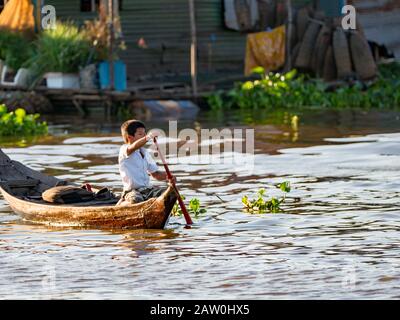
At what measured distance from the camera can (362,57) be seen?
29.4 meters

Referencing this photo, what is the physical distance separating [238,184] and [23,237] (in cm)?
428

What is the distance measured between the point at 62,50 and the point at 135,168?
14.1 m

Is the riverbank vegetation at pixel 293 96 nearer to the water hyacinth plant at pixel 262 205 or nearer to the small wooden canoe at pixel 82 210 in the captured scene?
the small wooden canoe at pixel 82 210

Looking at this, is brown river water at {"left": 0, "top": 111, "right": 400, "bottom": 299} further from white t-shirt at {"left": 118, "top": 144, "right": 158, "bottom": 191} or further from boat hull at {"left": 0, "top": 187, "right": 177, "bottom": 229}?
white t-shirt at {"left": 118, "top": 144, "right": 158, "bottom": 191}

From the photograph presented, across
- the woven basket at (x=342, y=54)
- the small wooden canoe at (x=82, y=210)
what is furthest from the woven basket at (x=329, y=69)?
the small wooden canoe at (x=82, y=210)

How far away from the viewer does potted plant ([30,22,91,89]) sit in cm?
2650

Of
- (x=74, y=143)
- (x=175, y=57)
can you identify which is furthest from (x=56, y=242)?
(x=175, y=57)

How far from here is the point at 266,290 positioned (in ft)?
32.5

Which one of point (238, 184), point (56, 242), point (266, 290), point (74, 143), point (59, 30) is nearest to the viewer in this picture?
point (266, 290)

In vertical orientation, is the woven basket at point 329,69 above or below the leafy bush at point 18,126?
above

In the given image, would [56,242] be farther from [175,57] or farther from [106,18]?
[175,57]

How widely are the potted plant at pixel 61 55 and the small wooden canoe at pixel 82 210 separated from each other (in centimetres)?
1203

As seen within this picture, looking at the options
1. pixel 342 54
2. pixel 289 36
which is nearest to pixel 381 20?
pixel 342 54

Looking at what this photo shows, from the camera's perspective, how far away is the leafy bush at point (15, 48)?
1096 inches
